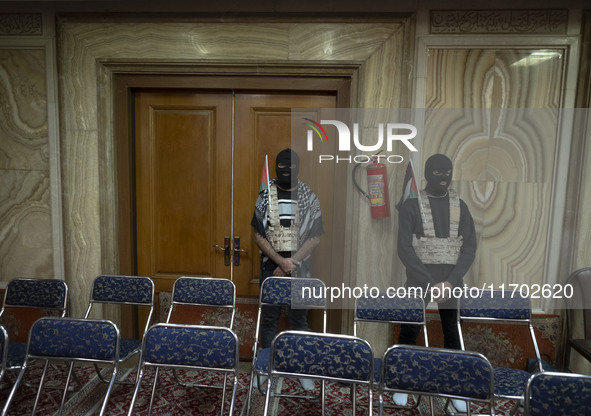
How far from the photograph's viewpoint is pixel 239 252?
3.16 m

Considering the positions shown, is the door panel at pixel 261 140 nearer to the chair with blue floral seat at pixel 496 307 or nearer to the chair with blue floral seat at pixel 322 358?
the chair with blue floral seat at pixel 496 307

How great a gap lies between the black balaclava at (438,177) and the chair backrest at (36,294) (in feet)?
8.64

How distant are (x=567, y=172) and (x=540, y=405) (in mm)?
1841

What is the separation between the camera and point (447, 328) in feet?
8.79

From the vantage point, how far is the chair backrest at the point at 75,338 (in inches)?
76.8

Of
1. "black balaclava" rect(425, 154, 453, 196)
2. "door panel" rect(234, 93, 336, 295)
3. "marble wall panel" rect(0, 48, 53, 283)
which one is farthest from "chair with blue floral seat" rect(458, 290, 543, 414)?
"marble wall panel" rect(0, 48, 53, 283)

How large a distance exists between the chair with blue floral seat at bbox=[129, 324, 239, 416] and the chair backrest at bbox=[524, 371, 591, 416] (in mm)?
1289

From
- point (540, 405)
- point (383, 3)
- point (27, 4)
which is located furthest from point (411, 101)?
point (27, 4)

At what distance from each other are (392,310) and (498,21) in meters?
2.10

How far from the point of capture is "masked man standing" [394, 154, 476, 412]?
2.60m

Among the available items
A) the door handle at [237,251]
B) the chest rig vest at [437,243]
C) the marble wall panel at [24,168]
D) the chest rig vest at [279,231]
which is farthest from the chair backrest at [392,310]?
the marble wall panel at [24,168]

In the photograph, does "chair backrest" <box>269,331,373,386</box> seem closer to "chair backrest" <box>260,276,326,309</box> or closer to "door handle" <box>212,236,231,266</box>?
"chair backrest" <box>260,276,326,309</box>

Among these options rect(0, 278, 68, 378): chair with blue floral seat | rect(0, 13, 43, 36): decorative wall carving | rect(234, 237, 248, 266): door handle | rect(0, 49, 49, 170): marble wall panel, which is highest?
rect(0, 13, 43, 36): decorative wall carving

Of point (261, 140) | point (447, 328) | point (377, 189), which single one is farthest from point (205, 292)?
point (447, 328)
